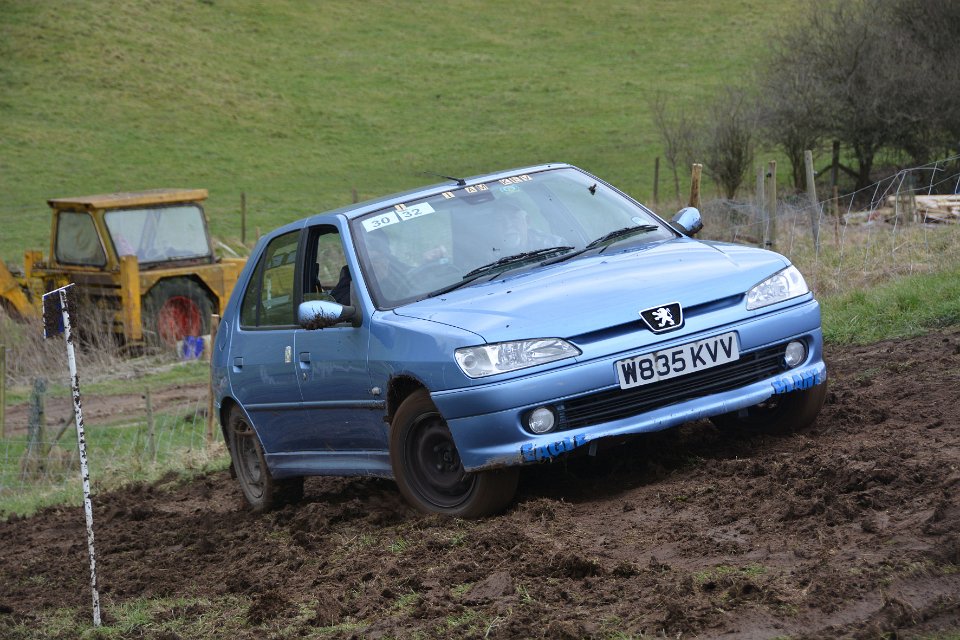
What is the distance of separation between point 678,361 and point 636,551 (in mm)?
1149

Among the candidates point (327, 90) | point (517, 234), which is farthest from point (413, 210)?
point (327, 90)

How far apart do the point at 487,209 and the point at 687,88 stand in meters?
47.1

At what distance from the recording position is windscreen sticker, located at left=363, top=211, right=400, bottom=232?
23.5 feet

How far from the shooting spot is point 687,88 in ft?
173

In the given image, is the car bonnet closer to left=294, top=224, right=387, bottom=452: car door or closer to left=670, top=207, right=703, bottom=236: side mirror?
left=294, top=224, right=387, bottom=452: car door

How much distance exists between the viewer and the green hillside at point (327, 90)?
44.1 m

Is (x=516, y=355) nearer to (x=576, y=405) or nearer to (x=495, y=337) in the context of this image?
(x=495, y=337)

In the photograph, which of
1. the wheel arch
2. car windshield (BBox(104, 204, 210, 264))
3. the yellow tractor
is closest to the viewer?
the wheel arch

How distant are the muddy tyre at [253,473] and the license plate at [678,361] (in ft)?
9.30

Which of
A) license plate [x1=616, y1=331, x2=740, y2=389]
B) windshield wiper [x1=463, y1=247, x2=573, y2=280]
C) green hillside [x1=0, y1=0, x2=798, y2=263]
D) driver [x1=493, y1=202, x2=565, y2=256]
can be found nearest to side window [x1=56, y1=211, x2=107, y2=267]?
driver [x1=493, y1=202, x2=565, y2=256]

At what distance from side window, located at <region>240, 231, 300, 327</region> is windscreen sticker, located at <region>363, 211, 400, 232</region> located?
648 millimetres

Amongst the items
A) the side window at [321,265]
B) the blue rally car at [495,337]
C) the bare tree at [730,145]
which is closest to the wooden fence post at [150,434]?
the blue rally car at [495,337]

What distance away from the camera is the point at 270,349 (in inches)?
299

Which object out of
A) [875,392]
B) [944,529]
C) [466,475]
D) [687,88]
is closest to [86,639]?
[466,475]
